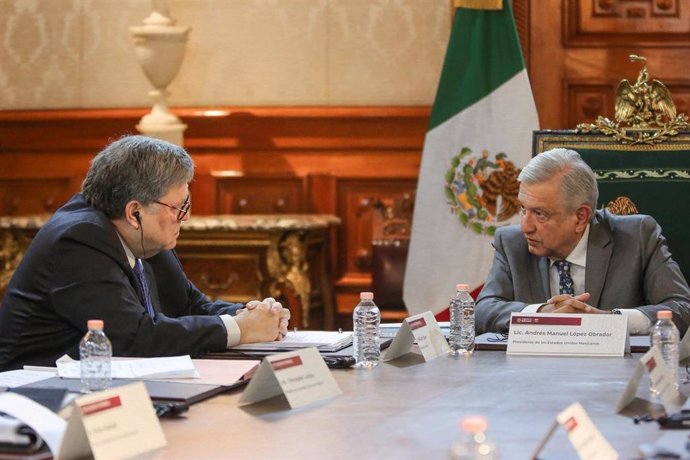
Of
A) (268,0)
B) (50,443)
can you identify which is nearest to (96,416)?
(50,443)

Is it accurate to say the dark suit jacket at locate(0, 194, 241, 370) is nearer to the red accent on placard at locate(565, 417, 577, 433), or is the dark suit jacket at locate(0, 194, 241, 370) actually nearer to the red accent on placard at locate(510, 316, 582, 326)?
the red accent on placard at locate(510, 316, 582, 326)

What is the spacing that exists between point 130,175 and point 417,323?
0.91 meters

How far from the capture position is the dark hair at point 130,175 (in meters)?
3.38

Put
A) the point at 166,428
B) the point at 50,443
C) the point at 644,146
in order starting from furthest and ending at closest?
the point at 644,146 < the point at 166,428 < the point at 50,443

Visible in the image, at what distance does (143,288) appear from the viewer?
345 centimetres

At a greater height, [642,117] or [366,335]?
[642,117]

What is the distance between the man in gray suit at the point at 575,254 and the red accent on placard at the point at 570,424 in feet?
6.11

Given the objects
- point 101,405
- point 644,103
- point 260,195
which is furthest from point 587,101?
point 101,405

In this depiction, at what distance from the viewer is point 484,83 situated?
228 inches

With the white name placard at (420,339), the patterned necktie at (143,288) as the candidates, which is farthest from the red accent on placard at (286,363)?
the patterned necktie at (143,288)

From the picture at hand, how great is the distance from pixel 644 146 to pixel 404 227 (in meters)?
2.09

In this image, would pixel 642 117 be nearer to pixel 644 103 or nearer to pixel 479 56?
pixel 644 103

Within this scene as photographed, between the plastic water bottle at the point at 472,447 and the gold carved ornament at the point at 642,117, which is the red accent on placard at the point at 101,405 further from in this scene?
the gold carved ornament at the point at 642,117

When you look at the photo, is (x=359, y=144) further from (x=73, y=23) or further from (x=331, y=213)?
(x=73, y=23)
